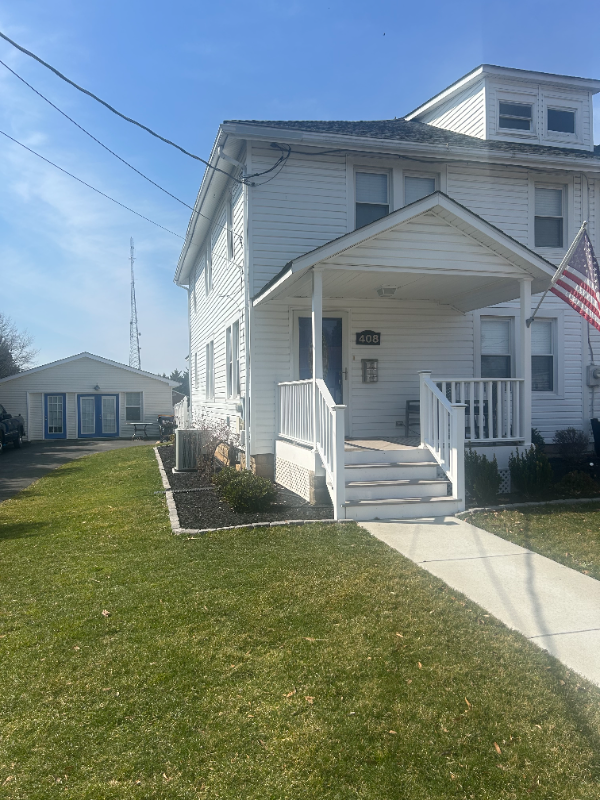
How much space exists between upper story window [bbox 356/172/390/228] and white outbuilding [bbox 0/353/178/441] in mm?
19450

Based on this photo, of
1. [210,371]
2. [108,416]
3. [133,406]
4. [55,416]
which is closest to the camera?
[210,371]

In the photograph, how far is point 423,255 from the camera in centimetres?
829

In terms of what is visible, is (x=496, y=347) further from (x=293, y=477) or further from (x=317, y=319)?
(x=293, y=477)

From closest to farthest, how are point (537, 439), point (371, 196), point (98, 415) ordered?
point (537, 439), point (371, 196), point (98, 415)

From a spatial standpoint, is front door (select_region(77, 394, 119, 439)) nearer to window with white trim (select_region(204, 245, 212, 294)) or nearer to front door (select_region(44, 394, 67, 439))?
front door (select_region(44, 394, 67, 439))

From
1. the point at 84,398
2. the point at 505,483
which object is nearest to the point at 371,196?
the point at 505,483

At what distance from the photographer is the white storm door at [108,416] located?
28656mm

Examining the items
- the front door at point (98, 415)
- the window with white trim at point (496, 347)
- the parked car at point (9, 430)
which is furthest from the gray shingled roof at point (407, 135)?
the front door at point (98, 415)

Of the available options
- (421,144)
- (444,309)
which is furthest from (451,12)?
(444,309)

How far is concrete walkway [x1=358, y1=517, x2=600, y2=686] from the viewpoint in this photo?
3.75 m

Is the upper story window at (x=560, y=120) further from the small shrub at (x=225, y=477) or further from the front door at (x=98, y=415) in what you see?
the front door at (x=98, y=415)

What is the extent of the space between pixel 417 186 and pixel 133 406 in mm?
21402

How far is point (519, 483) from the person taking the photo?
8430 millimetres

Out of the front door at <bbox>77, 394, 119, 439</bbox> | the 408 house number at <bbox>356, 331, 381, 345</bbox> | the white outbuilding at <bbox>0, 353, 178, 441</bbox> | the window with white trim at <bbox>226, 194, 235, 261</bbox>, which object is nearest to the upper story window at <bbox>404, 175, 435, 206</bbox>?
the 408 house number at <bbox>356, 331, 381, 345</bbox>
